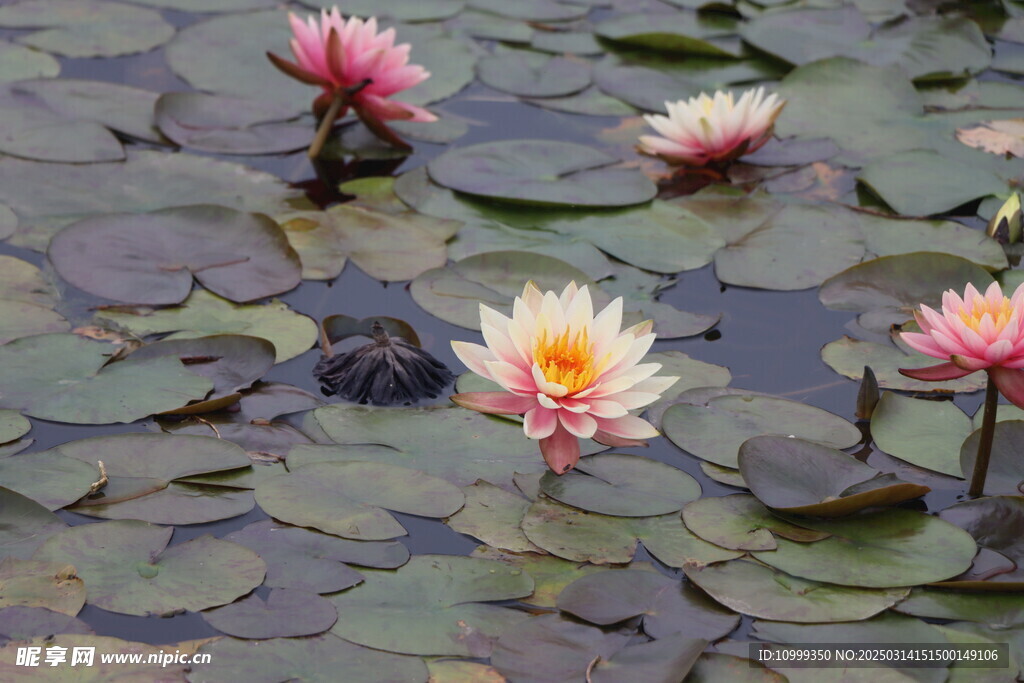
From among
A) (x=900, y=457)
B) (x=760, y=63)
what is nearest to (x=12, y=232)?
(x=900, y=457)

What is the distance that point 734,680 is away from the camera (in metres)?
2.05

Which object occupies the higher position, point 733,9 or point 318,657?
point 733,9

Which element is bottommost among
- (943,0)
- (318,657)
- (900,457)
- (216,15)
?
(318,657)

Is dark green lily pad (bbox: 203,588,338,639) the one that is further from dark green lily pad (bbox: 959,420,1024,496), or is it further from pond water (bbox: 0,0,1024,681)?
dark green lily pad (bbox: 959,420,1024,496)

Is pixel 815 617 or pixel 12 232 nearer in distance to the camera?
pixel 815 617

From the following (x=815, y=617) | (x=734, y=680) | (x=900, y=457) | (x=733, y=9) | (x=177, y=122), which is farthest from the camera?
(x=733, y=9)

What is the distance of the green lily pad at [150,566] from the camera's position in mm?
2158

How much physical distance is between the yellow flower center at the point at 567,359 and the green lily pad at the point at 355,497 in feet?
1.29

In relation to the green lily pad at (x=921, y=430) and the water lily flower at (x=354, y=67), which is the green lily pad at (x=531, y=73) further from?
the green lily pad at (x=921, y=430)

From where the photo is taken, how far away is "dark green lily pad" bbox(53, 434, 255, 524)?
2.41 metres

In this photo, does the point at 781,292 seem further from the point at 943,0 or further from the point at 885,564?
the point at 943,0

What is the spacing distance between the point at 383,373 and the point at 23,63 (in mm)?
2725

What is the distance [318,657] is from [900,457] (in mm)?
1617

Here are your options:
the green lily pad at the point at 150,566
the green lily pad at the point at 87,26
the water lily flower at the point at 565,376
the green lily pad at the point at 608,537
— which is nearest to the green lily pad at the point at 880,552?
the green lily pad at the point at 608,537
